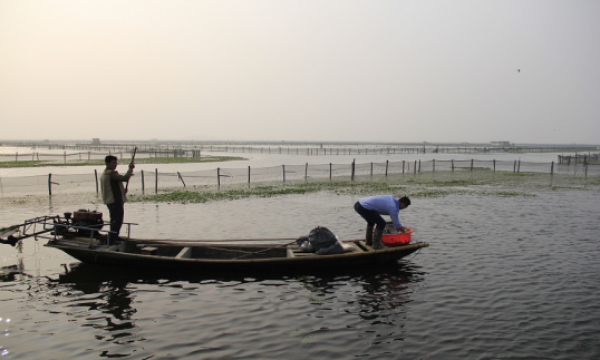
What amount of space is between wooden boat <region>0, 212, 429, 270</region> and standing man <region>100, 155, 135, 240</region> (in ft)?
1.95

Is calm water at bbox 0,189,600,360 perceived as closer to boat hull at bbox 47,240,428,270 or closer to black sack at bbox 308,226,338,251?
boat hull at bbox 47,240,428,270

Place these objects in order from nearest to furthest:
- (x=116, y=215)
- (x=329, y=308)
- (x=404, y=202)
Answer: (x=329, y=308) → (x=404, y=202) → (x=116, y=215)

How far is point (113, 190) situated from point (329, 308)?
5.92 meters

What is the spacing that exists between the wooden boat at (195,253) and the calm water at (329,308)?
313 millimetres

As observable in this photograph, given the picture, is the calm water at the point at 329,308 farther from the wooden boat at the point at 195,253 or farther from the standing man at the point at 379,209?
the standing man at the point at 379,209

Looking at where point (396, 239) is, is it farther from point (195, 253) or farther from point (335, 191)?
point (335, 191)

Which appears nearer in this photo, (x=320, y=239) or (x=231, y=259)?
(x=231, y=259)

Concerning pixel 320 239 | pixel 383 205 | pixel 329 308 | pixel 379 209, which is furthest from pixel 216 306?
pixel 383 205

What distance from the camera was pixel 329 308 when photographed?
8.34 m

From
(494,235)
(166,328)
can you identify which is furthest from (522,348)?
(494,235)

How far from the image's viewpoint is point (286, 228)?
15.7 metres

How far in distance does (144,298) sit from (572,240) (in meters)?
12.7

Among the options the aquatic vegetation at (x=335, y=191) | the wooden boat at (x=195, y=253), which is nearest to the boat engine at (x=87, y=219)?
the wooden boat at (x=195, y=253)

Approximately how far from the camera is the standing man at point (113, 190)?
1041 centimetres
